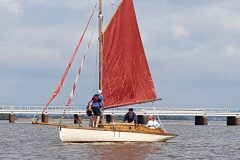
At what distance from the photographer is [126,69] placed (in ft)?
117

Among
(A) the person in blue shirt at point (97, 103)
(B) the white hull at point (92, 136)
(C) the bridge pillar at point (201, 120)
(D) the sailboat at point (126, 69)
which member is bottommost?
(C) the bridge pillar at point (201, 120)

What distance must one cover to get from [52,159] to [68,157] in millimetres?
1046

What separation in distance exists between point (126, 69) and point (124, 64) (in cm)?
40

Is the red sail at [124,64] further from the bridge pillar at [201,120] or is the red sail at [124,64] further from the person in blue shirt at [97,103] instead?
the bridge pillar at [201,120]

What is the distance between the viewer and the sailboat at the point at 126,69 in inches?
1362

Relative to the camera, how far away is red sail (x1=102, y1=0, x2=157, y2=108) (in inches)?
1377

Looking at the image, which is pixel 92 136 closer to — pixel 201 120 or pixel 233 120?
pixel 201 120

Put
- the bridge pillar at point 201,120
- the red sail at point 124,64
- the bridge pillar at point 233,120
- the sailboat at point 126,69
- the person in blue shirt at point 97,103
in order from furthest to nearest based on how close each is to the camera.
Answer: the bridge pillar at point 201,120
the bridge pillar at point 233,120
the red sail at point 124,64
the sailboat at point 126,69
the person in blue shirt at point 97,103

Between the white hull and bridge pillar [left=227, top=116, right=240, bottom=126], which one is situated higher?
the white hull

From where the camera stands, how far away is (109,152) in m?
28.2

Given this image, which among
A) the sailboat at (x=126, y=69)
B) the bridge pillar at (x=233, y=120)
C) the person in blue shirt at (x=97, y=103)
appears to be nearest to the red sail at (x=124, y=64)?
the sailboat at (x=126, y=69)

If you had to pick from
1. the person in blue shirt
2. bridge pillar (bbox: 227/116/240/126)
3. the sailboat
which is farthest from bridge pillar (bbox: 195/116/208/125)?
the person in blue shirt

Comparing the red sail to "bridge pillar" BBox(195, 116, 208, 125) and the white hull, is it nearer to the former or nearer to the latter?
the white hull

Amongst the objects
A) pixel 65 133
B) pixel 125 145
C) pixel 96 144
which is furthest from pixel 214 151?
pixel 65 133
